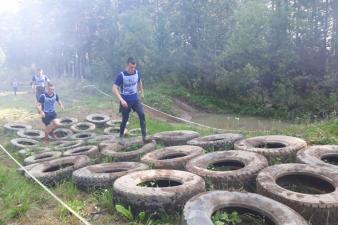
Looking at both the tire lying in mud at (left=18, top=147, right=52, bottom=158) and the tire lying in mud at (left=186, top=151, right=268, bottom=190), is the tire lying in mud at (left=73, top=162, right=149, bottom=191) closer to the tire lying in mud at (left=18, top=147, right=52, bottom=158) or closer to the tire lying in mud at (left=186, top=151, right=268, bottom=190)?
the tire lying in mud at (left=186, top=151, right=268, bottom=190)

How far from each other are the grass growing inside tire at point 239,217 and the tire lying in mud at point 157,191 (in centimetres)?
56

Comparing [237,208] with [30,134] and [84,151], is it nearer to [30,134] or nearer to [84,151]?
[84,151]

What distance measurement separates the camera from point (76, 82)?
123 ft

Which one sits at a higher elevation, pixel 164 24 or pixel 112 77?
pixel 164 24

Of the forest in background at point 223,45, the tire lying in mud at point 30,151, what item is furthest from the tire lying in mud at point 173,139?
the forest in background at point 223,45

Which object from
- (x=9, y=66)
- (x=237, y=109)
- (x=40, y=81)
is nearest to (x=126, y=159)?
(x=40, y=81)

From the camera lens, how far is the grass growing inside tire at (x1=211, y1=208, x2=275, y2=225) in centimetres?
463

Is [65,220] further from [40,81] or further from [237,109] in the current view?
[237,109]

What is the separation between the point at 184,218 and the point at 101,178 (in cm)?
241

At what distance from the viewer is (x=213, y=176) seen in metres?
5.79

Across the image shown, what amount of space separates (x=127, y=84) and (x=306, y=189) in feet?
15.3

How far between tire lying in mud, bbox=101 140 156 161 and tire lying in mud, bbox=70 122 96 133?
4.56 m

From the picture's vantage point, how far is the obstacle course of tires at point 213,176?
4.66 meters

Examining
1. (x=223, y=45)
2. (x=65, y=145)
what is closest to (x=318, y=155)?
(x=65, y=145)
